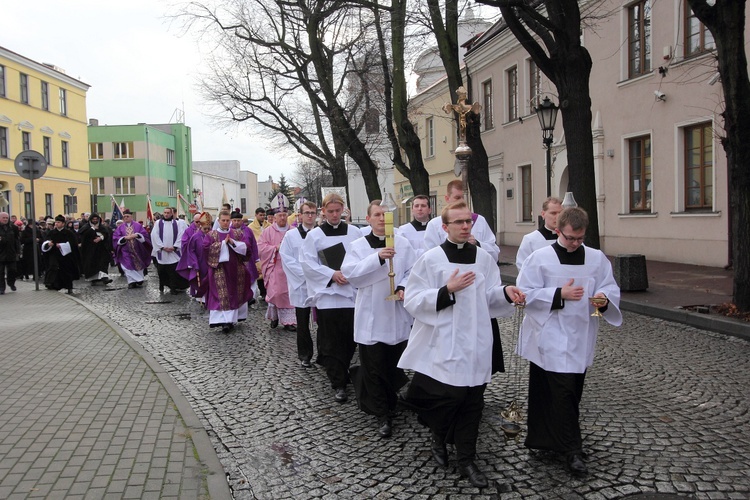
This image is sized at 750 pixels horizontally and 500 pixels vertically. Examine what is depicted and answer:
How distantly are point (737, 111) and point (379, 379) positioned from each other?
6.95 metres

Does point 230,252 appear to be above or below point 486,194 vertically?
below

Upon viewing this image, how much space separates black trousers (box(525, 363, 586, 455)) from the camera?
4375 millimetres

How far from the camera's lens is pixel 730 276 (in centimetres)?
1402

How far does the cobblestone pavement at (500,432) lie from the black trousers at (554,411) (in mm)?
174

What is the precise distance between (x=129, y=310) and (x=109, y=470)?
31.1 feet

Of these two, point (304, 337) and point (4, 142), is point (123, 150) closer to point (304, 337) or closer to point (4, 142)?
point (4, 142)

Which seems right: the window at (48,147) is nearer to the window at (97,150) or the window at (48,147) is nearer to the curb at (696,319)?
the window at (97,150)

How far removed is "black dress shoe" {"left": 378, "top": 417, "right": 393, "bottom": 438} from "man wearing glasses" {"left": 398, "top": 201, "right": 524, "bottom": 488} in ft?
2.45

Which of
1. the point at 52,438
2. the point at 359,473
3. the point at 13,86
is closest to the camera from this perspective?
the point at 359,473

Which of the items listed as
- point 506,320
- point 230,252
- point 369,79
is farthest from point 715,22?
point 369,79

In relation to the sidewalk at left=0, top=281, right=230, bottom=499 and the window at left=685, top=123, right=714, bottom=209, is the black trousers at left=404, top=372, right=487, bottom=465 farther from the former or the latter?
the window at left=685, top=123, right=714, bottom=209

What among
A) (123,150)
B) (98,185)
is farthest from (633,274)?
(98,185)

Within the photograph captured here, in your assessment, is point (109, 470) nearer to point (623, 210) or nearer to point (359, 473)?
point (359, 473)

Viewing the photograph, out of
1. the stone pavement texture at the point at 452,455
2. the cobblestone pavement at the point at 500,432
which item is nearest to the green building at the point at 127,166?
the stone pavement texture at the point at 452,455
